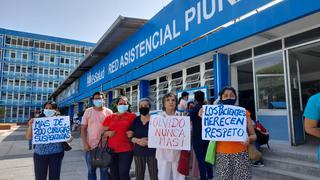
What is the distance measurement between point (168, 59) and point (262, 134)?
5501 mm

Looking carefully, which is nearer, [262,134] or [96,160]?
[96,160]

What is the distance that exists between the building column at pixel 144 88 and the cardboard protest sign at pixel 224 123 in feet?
34.0

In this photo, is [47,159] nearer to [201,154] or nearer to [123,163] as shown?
[123,163]

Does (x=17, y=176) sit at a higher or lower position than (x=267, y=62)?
lower

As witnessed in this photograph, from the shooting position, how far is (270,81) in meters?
6.69

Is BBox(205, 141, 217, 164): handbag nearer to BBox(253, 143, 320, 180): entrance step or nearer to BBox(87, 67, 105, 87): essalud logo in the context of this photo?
BBox(253, 143, 320, 180): entrance step

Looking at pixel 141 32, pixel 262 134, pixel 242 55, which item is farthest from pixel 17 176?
pixel 141 32

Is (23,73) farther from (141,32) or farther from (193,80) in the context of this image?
(193,80)

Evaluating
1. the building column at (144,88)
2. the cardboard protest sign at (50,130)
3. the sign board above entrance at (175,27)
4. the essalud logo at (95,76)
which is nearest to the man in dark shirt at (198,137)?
the cardboard protest sign at (50,130)

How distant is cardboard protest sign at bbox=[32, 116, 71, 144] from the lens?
12.3 feet

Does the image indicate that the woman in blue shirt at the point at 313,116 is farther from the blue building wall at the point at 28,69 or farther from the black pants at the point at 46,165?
the blue building wall at the point at 28,69

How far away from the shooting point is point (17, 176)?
609cm

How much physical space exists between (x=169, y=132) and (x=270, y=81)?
435 centimetres

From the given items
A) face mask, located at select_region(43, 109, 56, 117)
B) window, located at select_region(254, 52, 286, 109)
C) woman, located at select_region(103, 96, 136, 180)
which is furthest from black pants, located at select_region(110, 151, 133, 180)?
window, located at select_region(254, 52, 286, 109)
